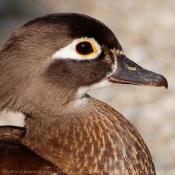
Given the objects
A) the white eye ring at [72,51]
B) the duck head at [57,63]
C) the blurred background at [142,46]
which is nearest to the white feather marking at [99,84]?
the duck head at [57,63]

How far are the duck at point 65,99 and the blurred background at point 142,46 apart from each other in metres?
1.11

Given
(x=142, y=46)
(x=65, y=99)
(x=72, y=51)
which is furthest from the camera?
(x=142, y=46)

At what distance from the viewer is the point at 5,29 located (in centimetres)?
454

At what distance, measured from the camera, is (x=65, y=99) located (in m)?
2.35

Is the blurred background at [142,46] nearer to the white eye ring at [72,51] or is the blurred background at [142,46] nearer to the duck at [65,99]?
the duck at [65,99]

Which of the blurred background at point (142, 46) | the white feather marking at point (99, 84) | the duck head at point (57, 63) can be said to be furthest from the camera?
the blurred background at point (142, 46)

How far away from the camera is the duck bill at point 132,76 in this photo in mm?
2387

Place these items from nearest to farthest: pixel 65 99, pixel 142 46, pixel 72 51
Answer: pixel 72 51 < pixel 65 99 < pixel 142 46

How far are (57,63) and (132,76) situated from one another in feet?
1.06

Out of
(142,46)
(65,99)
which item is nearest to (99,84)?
(65,99)

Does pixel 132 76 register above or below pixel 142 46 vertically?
below

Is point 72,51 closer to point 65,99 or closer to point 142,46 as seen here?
point 65,99

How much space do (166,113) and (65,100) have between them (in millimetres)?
1567

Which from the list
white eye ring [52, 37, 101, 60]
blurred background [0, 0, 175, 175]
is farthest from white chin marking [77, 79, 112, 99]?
blurred background [0, 0, 175, 175]
